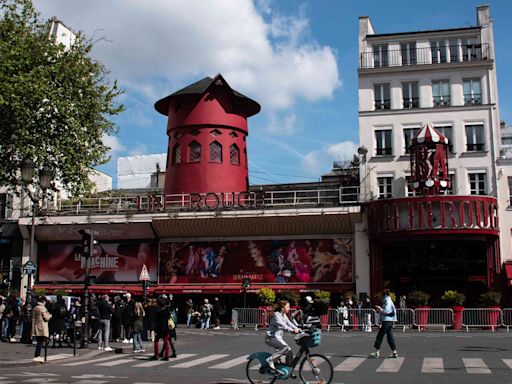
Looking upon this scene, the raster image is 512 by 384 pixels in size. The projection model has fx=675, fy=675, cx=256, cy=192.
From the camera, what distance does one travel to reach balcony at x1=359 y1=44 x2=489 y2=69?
1353 inches

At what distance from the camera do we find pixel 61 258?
121 ft

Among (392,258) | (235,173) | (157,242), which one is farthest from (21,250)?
(392,258)

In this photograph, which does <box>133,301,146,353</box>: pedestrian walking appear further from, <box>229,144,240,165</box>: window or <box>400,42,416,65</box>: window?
<box>400,42,416,65</box>: window

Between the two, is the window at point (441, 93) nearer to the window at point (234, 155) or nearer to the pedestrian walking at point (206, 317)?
the window at point (234, 155)

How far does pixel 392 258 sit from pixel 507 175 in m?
6.75

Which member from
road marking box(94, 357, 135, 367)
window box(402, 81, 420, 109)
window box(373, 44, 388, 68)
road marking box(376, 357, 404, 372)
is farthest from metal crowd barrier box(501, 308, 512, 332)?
road marking box(94, 357, 135, 367)

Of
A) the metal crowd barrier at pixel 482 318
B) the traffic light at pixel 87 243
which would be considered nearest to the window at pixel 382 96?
the metal crowd barrier at pixel 482 318

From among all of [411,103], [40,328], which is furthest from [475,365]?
[411,103]

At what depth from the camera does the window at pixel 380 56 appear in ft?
116

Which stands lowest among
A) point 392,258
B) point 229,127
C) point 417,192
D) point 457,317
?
point 457,317

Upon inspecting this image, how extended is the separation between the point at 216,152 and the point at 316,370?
27780 mm

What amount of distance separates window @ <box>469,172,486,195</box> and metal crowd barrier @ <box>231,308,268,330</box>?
1196cm

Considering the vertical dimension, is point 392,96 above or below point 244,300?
above

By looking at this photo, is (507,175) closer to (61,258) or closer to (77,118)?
(77,118)
